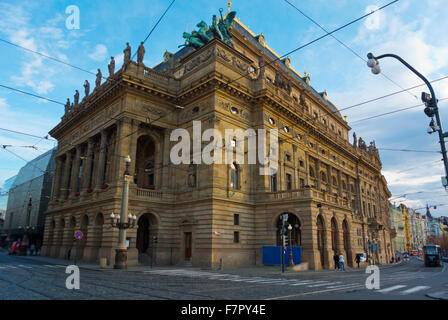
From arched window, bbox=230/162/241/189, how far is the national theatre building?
103 mm

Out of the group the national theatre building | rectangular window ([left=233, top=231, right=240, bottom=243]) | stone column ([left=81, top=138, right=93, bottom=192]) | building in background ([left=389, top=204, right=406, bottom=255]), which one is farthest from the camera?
building in background ([left=389, top=204, right=406, bottom=255])

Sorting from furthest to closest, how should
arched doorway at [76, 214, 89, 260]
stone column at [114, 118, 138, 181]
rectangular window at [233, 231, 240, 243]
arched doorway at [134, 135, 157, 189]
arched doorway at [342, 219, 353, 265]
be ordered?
arched doorway at [134, 135, 157, 189] → arched doorway at [342, 219, 353, 265] → arched doorway at [76, 214, 89, 260] → stone column at [114, 118, 138, 181] → rectangular window at [233, 231, 240, 243]

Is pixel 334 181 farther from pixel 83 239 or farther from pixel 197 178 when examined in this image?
pixel 83 239

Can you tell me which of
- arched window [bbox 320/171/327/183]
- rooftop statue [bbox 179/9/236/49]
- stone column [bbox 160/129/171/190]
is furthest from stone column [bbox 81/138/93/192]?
arched window [bbox 320/171/327/183]

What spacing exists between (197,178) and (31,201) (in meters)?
53.7

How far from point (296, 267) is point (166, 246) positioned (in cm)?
A: 1245

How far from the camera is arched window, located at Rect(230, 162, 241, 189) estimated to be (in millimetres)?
31783

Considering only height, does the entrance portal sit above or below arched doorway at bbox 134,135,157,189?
below

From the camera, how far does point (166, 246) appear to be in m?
30.9

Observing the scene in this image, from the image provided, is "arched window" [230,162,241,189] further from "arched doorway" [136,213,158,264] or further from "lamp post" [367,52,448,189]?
"lamp post" [367,52,448,189]

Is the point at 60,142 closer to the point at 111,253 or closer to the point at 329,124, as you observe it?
the point at 111,253

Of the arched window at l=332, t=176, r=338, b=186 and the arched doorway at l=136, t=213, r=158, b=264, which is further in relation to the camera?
the arched window at l=332, t=176, r=338, b=186

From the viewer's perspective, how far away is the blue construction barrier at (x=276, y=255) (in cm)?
2798

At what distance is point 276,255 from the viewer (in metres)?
28.8
